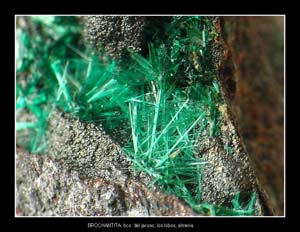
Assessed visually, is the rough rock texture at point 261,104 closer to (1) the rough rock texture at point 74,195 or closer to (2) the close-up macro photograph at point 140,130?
(2) the close-up macro photograph at point 140,130

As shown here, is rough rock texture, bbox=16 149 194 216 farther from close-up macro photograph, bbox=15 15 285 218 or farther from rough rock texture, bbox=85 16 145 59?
rough rock texture, bbox=85 16 145 59

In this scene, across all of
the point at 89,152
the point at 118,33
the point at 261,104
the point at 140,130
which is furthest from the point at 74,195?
the point at 261,104

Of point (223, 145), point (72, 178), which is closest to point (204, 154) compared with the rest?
point (223, 145)

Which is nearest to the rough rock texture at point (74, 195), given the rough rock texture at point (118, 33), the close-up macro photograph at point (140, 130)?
the close-up macro photograph at point (140, 130)

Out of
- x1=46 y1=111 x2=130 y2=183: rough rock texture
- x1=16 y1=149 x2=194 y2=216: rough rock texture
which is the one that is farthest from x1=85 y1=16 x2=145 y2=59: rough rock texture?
x1=16 y1=149 x2=194 y2=216: rough rock texture

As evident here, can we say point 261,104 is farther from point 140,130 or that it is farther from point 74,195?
point 74,195

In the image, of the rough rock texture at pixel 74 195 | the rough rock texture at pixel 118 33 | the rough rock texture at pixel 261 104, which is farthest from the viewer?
the rough rock texture at pixel 261 104
